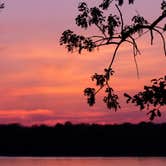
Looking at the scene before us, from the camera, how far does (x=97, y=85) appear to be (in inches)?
606

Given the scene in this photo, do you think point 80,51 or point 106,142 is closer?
point 80,51

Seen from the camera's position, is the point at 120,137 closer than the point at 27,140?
Yes

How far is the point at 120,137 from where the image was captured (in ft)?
527

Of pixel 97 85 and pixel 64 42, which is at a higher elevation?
pixel 64 42

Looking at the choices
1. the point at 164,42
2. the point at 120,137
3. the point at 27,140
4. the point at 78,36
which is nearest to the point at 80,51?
the point at 78,36

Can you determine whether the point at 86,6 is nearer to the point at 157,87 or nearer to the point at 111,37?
the point at 111,37

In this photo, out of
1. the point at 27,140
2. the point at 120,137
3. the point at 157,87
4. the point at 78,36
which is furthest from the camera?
the point at 27,140

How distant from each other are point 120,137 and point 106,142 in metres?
11.5

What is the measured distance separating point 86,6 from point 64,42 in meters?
1.06

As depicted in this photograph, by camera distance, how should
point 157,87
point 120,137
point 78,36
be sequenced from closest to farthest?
point 157,87 < point 78,36 < point 120,137

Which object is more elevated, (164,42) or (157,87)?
(164,42)

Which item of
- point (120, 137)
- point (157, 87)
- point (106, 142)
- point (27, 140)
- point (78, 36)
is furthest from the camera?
point (27, 140)

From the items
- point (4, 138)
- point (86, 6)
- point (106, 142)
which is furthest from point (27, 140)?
point (86, 6)

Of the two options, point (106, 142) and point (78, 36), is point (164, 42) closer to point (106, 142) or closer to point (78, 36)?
point (78, 36)
